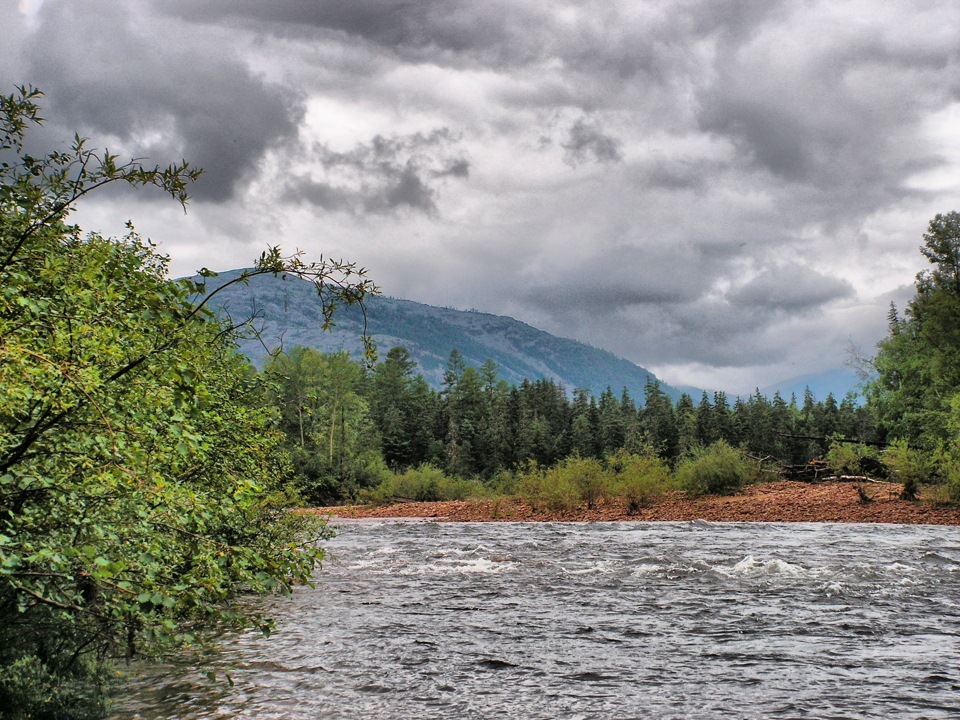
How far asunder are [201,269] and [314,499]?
56.0m

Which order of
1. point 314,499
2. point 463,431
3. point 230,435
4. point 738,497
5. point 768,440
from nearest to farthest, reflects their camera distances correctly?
1. point 230,435
2. point 738,497
3. point 314,499
4. point 768,440
5. point 463,431

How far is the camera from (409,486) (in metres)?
59.2

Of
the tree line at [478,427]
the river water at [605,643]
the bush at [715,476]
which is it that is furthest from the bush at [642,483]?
the river water at [605,643]

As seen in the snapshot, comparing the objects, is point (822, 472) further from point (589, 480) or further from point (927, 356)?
point (589, 480)

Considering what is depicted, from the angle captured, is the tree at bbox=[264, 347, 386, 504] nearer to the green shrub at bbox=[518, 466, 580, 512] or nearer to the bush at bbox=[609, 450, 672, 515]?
the green shrub at bbox=[518, 466, 580, 512]

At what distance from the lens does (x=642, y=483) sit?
119ft

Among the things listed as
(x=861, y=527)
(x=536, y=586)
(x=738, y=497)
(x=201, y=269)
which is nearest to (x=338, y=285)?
(x=201, y=269)

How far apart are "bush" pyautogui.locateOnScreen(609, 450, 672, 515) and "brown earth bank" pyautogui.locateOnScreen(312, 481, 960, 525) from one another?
47 centimetres

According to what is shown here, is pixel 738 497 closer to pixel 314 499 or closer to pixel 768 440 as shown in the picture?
pixel 314 499

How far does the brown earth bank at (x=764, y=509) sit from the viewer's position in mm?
29844

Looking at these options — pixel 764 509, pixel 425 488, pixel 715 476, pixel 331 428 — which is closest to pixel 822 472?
pixel 715 476

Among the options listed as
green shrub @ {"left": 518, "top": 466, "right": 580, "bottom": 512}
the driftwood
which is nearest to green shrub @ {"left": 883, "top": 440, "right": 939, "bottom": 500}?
the driftwood

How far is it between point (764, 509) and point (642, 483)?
5755 mm

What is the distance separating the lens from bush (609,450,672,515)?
3609 cm
